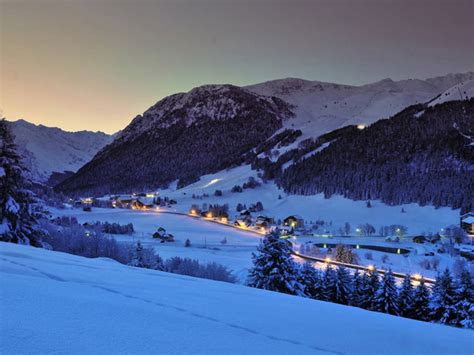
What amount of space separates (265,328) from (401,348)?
2.11 meters

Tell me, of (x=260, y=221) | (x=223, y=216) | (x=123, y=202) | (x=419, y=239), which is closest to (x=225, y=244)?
(x=260, y=221)

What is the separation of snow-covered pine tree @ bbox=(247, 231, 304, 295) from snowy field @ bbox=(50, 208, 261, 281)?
61.4 feet

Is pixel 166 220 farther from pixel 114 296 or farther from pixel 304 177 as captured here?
pixel 114 296

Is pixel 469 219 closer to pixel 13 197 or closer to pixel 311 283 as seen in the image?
pixel 311 283

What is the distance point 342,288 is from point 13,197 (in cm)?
2707

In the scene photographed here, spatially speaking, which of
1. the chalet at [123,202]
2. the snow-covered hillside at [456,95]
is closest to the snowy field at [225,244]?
the chalet at [123,202]

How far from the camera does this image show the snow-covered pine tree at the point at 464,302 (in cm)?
2991

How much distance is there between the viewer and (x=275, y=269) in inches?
1048

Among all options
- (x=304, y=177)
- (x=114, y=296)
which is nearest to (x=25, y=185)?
(x=114, y=296)

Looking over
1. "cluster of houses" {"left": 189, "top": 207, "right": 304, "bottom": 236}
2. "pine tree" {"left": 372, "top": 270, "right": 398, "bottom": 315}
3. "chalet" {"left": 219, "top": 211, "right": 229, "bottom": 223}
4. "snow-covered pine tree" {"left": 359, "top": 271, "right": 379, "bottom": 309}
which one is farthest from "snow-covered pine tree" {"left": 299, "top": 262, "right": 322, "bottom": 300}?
"chalet" {"left": 219, "top": 211, "right": 229, "bottom": 223}

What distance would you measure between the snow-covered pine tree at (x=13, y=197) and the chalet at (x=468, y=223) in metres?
88.0

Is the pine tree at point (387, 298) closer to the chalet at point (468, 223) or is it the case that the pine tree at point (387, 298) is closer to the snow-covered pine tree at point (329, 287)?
the snow-covered pine tree at point (329, 287)

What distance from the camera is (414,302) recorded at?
32656 mm

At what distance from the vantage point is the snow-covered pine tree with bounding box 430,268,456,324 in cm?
3039
